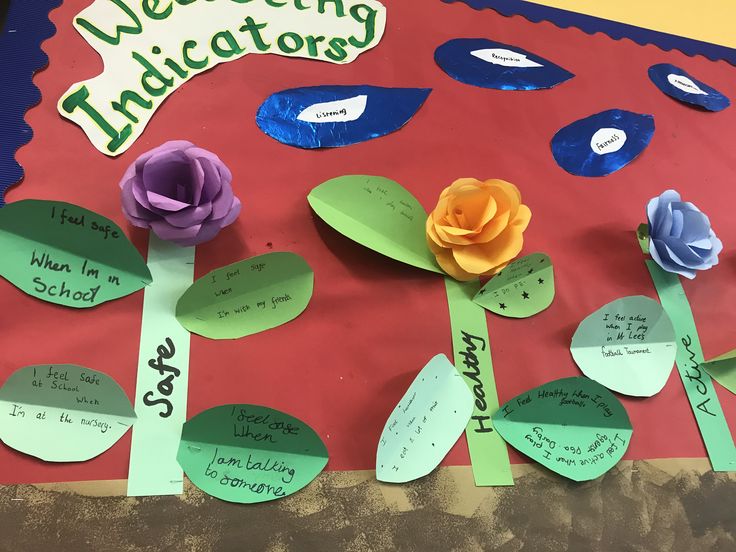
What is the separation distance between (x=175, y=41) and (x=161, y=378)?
0.42 m

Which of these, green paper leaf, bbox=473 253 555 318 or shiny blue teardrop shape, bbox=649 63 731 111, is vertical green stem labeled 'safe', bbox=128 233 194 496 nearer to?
green paper leaf, bbox=473 253 555 318

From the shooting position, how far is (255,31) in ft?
2.55

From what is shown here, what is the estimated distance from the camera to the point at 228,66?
2.44 ft

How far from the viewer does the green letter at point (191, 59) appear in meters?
0.72

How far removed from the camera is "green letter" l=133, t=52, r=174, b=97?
692 millimetres

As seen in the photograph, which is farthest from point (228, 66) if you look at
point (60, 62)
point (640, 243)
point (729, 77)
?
point (729, 77)

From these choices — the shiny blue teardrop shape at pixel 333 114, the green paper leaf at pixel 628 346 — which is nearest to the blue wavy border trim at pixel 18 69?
the shiny blue teardrop shape at pixel 333 114

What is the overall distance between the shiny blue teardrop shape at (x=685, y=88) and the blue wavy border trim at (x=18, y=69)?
2.94ft

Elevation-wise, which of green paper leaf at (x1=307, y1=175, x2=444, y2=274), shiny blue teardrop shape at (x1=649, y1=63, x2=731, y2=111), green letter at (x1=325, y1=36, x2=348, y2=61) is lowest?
green paper leaf at (x1=307, y1=175, x2=444, y2=274)

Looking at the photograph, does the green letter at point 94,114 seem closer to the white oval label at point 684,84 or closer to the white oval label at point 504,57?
the white oval label at point 504,57

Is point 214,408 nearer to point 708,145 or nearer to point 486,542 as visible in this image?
point 486,542

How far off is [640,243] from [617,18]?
0.49m

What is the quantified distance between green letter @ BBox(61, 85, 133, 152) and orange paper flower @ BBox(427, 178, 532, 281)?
0.36 metres

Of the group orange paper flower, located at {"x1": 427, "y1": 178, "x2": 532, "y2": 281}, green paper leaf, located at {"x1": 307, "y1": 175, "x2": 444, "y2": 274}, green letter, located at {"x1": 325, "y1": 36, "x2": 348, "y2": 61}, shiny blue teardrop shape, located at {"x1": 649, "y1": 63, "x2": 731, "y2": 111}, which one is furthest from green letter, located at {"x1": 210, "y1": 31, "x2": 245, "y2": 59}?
shiny blue teardrop shape, located at {"x1": 649, "y1": 63, "x2": 731, "y2": 111}
